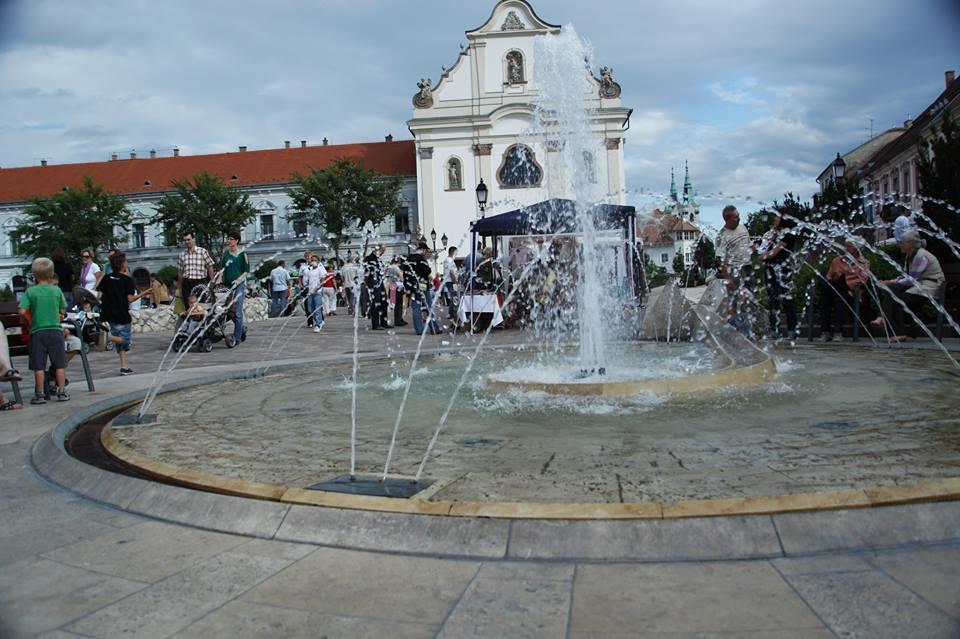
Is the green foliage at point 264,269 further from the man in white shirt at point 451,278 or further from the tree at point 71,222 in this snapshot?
the man in white shirt at point 451,278

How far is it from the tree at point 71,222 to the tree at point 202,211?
173 inches

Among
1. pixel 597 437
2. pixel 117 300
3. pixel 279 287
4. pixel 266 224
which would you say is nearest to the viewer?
pixel 597 437

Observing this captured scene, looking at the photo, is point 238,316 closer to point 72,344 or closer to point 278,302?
point 72,344

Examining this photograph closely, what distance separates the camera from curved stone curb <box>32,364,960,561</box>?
10.1 feet

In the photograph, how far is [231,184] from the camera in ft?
215

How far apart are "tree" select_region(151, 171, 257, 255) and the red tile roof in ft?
25.2

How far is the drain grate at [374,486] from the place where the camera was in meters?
3.72

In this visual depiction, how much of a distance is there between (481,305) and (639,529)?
530 inches

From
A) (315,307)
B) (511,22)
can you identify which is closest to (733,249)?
(315,307)

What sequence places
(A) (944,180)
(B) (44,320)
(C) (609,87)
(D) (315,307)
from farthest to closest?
(C) (609,87) < (D) (315,307) < (A) (944,180) < (B) (44,320)

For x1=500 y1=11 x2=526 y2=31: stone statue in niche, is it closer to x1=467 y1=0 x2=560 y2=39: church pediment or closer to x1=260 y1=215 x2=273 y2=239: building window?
x1=467 y1=0 x2=560 y2=39: church pediment

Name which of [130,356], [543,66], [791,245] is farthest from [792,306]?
[130,356]

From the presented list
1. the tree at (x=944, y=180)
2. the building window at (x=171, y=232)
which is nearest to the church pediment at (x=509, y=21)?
the building window at (x=171, y=232)

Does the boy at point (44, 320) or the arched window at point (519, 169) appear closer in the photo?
the boy at point (44, 320)
